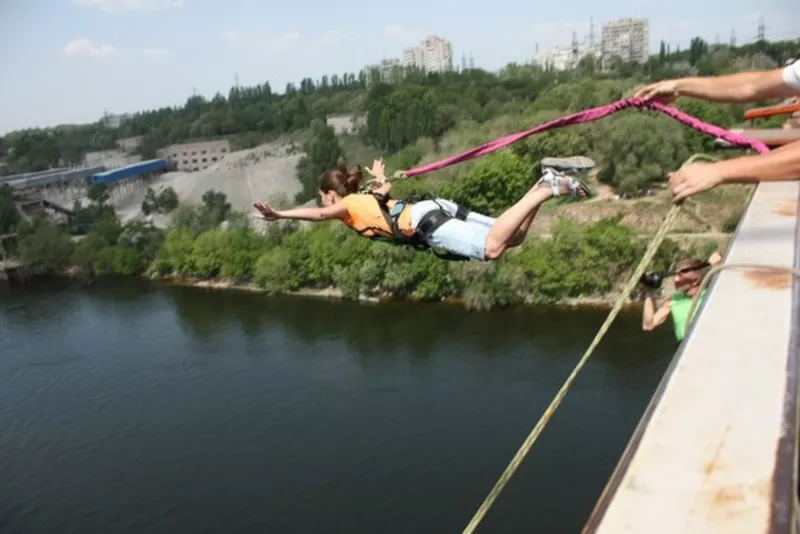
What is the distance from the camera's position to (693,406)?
26.3 inches

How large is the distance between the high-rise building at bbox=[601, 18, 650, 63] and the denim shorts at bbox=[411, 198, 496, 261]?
5621 centimetres

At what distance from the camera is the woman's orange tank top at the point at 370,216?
2.34 m

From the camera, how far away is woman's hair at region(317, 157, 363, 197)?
2.47 meters

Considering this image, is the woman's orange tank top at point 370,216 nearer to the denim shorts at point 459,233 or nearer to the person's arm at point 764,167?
the denim shorts at point 459,233

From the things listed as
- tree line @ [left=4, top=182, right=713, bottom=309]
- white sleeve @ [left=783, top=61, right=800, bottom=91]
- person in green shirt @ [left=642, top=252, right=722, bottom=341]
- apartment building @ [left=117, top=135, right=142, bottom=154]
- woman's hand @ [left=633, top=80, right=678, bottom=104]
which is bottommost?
tree line @ [left=4, top=182, right=713, bottom=309]

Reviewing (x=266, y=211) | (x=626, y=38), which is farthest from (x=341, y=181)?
(x=626, y=38)

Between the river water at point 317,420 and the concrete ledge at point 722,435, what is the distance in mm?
7219

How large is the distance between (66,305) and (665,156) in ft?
49.3

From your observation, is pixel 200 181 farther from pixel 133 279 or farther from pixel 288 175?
pixel 133 279

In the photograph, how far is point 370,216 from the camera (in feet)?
7.72

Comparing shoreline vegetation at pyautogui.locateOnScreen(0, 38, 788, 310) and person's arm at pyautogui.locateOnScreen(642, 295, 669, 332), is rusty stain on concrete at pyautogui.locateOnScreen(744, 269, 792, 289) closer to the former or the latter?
person's arm at pyautogui.locateOnScreen(642, 295, 669, 332)

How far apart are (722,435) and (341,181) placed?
1.97m

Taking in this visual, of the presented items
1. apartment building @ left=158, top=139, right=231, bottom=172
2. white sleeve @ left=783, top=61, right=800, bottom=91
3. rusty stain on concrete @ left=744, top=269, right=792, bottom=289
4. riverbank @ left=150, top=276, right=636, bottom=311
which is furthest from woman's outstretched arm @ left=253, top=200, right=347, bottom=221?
apartment building @ left=158, top=139, right=231, bottom=172

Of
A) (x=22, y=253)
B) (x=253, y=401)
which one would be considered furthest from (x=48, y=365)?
(x=22, y=253)
